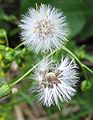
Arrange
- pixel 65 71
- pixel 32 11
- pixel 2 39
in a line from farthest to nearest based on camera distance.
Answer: pixel 2 39 → pixel 32 11 → pixel 65 71

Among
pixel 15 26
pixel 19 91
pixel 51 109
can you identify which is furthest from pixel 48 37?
pixel 15 26

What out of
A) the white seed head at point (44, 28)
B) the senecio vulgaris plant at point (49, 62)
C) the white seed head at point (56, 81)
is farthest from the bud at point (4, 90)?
the white seed head at point (44, 28)

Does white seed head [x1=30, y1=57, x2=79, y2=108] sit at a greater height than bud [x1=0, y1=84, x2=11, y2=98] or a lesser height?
lesser

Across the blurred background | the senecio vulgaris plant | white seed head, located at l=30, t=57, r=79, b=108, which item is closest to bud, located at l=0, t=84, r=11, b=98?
the senecio vulgaris plant

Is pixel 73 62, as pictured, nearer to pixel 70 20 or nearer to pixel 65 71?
pixel 65 71

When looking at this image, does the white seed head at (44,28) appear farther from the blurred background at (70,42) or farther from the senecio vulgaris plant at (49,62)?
the blurred background at (70,42)

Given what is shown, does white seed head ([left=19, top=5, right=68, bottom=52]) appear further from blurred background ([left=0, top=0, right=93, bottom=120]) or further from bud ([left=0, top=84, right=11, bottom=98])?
blurred background ([left=0, top=0, right=93, bottom=120])
